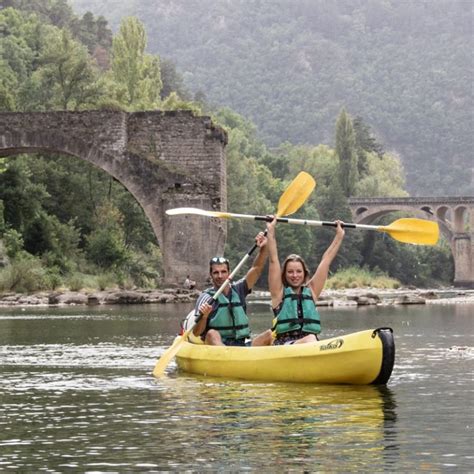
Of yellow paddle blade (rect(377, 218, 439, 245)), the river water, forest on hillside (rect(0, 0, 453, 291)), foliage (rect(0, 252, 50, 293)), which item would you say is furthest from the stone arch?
yellow paddle blade (rect(377, 218, 439, 245))

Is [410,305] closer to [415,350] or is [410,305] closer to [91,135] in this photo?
[91,135]

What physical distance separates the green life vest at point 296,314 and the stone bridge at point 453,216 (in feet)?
286

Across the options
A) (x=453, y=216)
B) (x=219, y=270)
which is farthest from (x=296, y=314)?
(x=453, y=216)

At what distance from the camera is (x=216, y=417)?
1149 centimetres

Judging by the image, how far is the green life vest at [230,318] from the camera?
15.2 metres

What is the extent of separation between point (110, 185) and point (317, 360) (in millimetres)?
42042

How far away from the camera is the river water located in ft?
30.4

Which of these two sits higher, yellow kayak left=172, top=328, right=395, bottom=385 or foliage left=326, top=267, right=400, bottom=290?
foliage left=326, top=267, right=400, bottom=290

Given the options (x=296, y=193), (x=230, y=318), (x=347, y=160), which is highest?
(x=347, y=160)

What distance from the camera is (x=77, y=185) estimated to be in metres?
52.1

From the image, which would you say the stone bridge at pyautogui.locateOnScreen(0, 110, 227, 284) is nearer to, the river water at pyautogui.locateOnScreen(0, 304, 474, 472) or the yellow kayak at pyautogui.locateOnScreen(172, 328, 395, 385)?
the river water at pyautogui.locateOnScreen(0, 304, 474, 472)

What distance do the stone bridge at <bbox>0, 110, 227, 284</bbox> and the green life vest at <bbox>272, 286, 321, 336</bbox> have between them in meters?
23.9

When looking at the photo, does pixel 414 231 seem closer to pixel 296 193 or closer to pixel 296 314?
pixel 296 193

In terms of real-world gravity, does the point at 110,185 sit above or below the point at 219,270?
above
